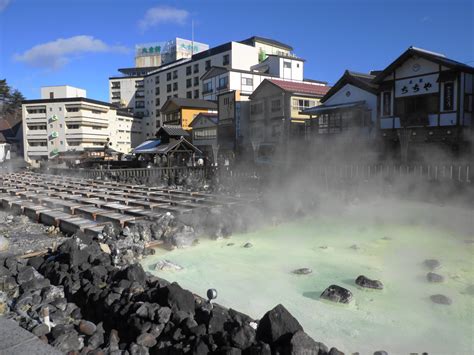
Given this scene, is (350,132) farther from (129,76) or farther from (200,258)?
(129,76)

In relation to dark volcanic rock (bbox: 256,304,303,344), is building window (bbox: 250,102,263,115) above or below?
above

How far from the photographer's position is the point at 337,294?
18.4 ft

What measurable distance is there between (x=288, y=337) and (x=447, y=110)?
18.5 meters

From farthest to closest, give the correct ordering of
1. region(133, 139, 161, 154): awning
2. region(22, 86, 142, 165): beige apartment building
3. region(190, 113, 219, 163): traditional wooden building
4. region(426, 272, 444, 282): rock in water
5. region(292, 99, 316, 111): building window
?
region(22, 86, 142, 165): beige apartment building < region(190, 113, 219, 163): traditional wooden building < region(292, 99, 316, 111): building window < region(133, 139, 161, 154): awning < region(426, 272, 444, 282): rock in water

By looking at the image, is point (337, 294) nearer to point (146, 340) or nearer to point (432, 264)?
point (432, 264)

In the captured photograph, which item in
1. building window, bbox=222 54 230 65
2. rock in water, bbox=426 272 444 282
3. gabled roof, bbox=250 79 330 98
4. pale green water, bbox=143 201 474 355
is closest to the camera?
pale green water, bbox=143 201 474 355

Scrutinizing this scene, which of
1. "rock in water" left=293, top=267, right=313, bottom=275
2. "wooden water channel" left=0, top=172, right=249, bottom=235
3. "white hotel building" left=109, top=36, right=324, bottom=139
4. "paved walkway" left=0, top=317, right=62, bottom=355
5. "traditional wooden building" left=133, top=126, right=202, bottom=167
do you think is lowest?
"rock in water" left=293, top=267, right=313, bottom=275

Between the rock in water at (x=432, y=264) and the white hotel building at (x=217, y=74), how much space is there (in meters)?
26.4

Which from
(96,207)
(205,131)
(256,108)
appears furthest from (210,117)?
(96,207)

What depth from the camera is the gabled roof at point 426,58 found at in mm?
17641

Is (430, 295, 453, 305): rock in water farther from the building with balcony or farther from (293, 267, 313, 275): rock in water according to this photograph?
the building with balcony

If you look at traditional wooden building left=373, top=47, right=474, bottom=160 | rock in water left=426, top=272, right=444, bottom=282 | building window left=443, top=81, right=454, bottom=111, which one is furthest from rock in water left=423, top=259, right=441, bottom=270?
building window left=443, top=81, right=454, bottom=111

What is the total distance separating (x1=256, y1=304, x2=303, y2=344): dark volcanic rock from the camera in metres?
3.37

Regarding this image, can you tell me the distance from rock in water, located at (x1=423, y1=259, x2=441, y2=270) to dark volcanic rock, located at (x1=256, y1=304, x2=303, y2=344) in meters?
4.92
